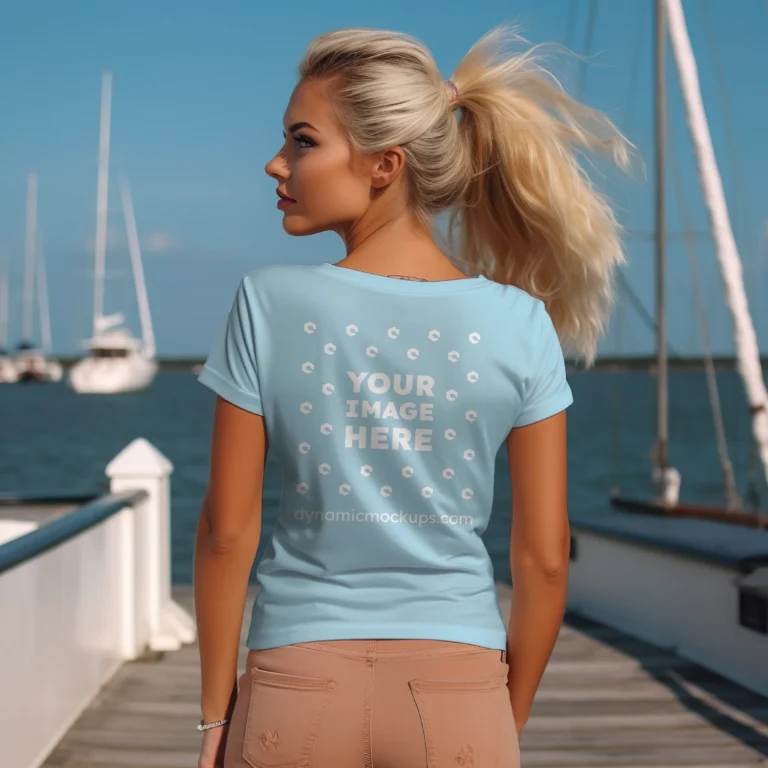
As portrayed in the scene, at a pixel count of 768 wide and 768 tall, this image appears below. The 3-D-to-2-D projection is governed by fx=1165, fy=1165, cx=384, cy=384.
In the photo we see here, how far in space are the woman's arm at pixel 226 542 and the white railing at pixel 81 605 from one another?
2.27 meters

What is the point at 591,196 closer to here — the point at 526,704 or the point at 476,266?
the point at 476,266

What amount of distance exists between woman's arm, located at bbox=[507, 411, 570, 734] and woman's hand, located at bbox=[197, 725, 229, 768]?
1.30ft

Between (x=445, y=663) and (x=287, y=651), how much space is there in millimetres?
190

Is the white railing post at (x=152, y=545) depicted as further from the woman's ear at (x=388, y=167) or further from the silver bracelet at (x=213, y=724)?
the woman's ear at (x=388, y=167)

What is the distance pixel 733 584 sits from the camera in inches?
202

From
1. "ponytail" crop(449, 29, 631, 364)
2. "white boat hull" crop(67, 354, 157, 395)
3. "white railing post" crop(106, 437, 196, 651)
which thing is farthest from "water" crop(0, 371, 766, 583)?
"ponytail" crop(449, 29, 631, 364)

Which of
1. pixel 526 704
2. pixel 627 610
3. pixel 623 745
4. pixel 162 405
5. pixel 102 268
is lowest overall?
pixel 162 405

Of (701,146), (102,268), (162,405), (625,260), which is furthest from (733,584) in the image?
(162,405)

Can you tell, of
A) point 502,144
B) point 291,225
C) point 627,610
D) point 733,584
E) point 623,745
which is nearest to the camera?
point 291,225

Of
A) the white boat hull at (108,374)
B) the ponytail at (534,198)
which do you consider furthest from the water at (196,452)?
the ponytail at (534,198)

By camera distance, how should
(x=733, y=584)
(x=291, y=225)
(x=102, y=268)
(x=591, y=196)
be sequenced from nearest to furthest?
(x=291, y=225) < (x=591, y=196) < (x=733, y=584) < (x=102, y=268)

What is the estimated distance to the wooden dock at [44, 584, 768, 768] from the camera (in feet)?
13.9

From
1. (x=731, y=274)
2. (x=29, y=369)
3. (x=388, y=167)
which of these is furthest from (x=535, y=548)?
(x=29, y=369)

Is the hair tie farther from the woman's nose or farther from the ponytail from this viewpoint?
the woman's nose
